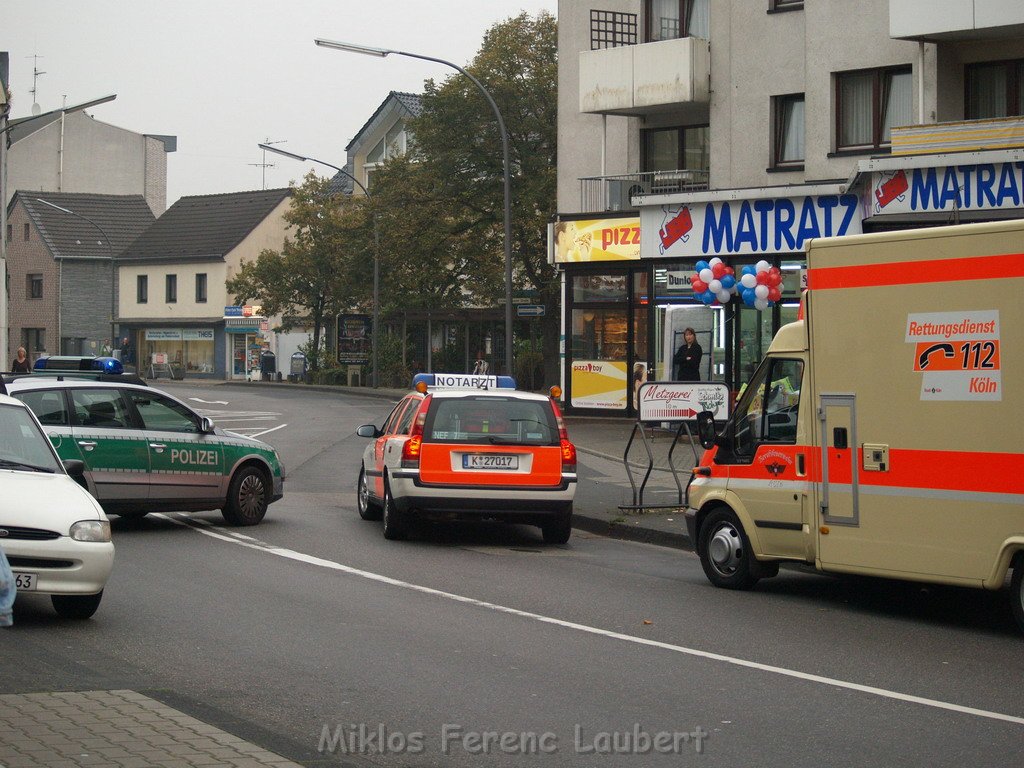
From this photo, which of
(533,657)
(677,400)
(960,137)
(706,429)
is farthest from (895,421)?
(960,137)

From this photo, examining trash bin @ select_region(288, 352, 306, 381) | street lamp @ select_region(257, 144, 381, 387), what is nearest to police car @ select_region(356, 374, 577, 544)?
street lamp @ select_region(257, 144, 381, 387)

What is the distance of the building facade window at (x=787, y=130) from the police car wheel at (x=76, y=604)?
23.9 metres

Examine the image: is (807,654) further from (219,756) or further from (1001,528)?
(219,756)

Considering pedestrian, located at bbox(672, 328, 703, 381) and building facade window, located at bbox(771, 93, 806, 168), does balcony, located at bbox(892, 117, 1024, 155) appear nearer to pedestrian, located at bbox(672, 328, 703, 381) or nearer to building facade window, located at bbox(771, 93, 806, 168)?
pedestrian, located at bbox(672, 328, 703, 381)

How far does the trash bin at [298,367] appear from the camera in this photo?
218 feet

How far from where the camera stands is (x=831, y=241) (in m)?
11.1

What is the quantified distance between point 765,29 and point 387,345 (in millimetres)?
29703

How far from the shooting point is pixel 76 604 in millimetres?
9711

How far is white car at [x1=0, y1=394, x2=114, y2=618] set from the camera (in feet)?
30.1

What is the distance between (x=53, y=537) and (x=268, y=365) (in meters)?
60.3

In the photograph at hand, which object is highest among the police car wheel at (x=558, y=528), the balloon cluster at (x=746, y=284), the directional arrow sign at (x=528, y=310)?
the directional arrow sign at (x=528, y=310)

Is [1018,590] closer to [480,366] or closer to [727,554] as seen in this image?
[727,554]

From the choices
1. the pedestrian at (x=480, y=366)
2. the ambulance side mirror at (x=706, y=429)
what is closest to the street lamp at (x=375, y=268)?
the pedestrian at (x=480, y=366)

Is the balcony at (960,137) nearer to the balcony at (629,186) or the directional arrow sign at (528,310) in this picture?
the balcony at (629,186)
